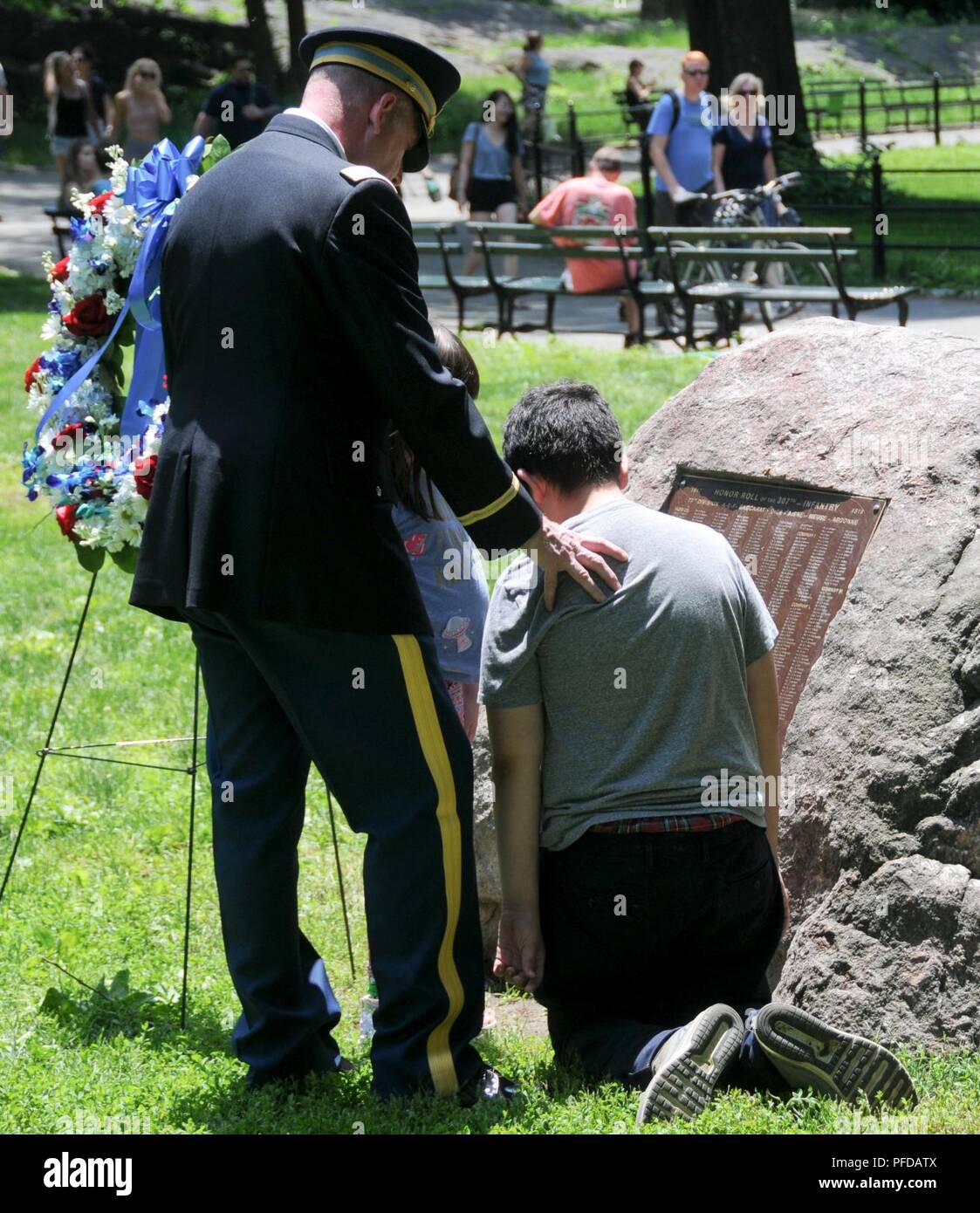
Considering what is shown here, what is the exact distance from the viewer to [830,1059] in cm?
316

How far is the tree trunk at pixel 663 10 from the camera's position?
45031mm

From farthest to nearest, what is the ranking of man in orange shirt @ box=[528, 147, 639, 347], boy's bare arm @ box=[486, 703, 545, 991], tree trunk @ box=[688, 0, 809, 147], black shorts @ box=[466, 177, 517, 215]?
tree trunk @ box=[688, 0, 809, 147] → black shorts @ box=[466, 177, 517, 215] → man in orange shirt @ box=[528, 147, 639, 347] → boy's bare arm @ box=[486, 703, 545, 991]

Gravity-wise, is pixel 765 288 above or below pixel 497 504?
below

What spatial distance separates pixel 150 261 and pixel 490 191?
11.2m

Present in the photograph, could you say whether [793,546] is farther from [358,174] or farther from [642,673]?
[358,174]

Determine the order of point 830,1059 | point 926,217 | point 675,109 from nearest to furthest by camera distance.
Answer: point 830,1059
point 675,109
point 926,217

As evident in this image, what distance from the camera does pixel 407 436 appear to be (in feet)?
10.1

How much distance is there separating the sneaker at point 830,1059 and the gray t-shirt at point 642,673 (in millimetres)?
479

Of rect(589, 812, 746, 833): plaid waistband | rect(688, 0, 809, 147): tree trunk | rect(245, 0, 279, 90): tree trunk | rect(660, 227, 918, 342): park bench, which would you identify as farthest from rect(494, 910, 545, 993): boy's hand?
rect(245, 0, 279, 90): tree trunk

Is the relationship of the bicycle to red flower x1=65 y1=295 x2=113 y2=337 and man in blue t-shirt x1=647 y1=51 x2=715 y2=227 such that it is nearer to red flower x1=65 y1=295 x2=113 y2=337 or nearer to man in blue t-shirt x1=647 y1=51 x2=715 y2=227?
man in blue t-shirt x1=647 y1=51 x2=715 y2=227

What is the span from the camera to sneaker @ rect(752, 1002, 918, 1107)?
3.12 m

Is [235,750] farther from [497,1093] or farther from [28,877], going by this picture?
[28,877]

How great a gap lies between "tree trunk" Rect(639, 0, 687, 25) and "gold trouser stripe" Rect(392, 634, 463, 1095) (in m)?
44.7

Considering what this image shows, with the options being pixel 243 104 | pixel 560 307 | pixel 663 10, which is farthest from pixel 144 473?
pixel 663 10
